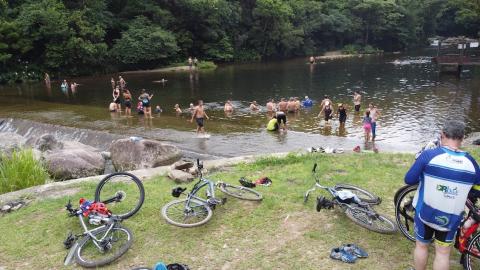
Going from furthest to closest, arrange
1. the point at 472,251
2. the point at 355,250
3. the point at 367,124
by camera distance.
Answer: the point at 367,124
the point at 355,250
the point at 472,251

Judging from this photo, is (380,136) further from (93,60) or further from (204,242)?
(93,60)

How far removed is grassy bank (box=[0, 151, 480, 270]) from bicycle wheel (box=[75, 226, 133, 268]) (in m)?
0.15

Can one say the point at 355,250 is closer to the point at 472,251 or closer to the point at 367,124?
the point at 472,251

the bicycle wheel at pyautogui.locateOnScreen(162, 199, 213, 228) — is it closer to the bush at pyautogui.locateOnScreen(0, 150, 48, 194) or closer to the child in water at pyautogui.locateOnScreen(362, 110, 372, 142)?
the bush at pyautogui.locateOnScreen(0, 150, 48, 194)

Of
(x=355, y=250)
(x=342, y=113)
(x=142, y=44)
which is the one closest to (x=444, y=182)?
(x=355, y=250)

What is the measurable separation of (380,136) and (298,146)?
5.13 meters

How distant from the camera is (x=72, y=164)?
1314 cm

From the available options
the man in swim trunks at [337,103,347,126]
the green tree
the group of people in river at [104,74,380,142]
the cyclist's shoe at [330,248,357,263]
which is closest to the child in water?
the group of people in river at [104,74,380,142]

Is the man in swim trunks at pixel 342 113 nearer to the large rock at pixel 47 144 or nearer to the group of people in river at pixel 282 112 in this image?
the group of people in river at pixel 282 112

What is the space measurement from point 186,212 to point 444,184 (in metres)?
4.34

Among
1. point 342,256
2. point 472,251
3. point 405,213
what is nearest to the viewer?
point 472,251

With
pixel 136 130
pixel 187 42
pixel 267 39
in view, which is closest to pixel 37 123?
pixel 136 130

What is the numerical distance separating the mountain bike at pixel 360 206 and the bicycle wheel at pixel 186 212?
1977 mm

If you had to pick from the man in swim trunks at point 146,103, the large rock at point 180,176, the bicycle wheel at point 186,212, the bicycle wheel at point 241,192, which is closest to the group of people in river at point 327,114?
the man in swim trunks at point 146,103
